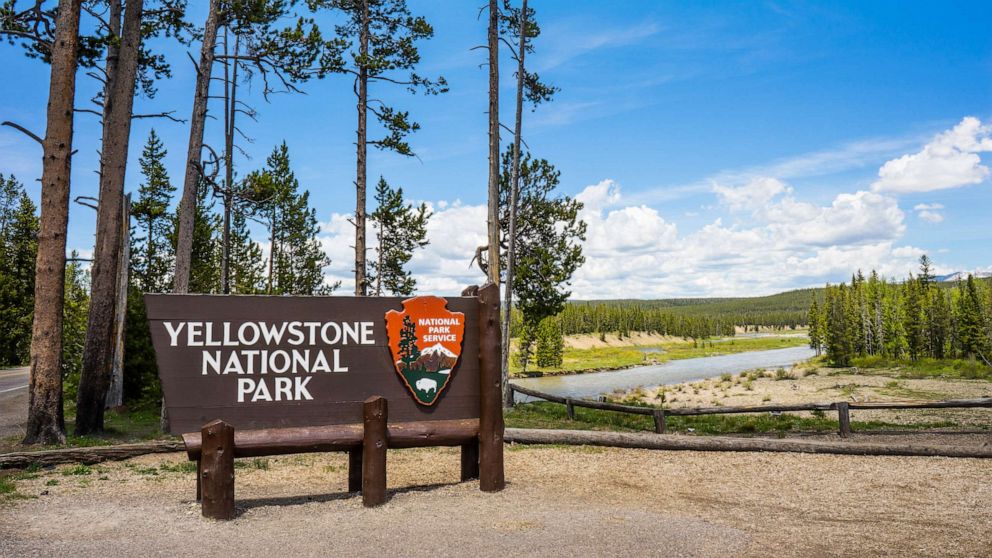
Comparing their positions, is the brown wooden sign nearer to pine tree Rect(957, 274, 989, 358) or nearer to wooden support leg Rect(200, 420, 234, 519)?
wooden support leg Rect(200, 420, 234, 519)

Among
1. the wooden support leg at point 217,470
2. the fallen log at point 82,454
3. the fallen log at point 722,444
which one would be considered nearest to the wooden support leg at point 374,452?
the wooden support leg at point 217,470

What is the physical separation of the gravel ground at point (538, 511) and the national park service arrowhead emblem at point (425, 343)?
1.26 m

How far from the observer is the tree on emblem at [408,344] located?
269 inches

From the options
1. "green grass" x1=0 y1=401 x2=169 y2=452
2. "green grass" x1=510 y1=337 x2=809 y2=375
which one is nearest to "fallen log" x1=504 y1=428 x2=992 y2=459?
"green grass" x1=0 y1=401 x2=169 y2=452

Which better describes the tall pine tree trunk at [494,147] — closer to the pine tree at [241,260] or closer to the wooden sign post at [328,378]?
the wooden sign post at [328,378]

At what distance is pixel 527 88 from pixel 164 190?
27.1 metres

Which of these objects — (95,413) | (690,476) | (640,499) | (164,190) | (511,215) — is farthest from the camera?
(164,190)

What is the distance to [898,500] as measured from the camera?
7.23m

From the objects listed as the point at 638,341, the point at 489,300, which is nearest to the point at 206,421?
the point at 489,300

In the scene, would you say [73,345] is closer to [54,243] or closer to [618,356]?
[54,243]

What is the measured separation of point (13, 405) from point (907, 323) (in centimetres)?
8239

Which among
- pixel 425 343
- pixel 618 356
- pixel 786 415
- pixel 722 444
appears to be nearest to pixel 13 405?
pixel 425 343

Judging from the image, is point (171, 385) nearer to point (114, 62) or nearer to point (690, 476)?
point (690, 476)

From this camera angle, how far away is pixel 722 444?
1038 cm
